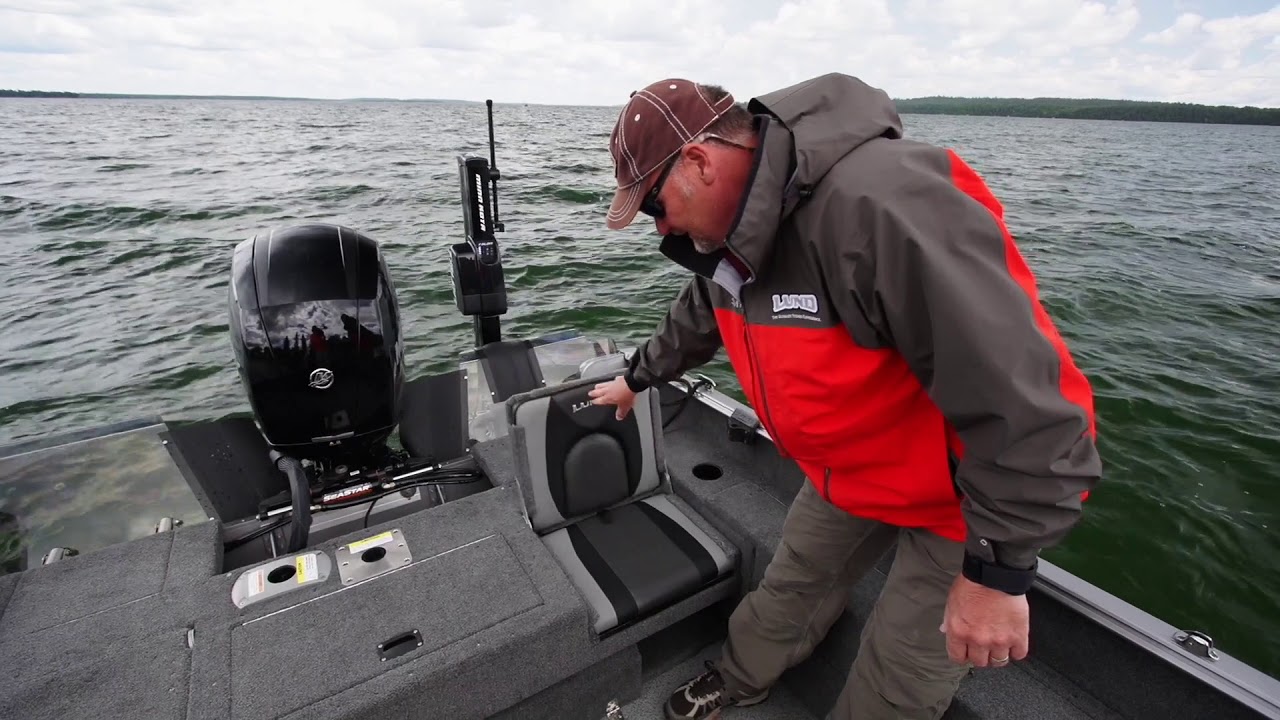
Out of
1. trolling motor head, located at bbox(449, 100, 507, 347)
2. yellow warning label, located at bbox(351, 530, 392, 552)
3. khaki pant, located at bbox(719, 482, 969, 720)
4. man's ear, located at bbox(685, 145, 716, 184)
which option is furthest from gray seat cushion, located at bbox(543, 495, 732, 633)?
trolling motor head, located at bbox(449, 100, 507, 347)

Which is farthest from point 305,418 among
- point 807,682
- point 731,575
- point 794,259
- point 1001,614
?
point 1001,614

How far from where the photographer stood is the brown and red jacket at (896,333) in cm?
99

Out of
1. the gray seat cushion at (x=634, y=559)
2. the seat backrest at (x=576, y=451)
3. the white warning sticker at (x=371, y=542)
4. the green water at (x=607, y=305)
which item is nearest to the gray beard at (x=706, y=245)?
the seat backrest at (x=576, y=451)

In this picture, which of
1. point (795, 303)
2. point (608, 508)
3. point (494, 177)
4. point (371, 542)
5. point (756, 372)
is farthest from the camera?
point (494, 177)

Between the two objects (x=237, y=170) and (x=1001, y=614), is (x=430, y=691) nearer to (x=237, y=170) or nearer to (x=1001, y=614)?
(x=1001, y=614)

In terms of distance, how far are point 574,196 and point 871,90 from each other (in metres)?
12.8

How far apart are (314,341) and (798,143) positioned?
1935mm

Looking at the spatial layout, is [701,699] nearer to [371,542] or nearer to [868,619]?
[868,619]

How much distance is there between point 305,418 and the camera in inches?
92.0

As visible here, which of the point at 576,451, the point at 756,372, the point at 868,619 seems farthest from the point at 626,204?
the point at 868,619

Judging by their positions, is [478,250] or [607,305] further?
[607,305]

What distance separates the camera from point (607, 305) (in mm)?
7691

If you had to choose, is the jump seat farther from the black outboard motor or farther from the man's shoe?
the black outboard motor

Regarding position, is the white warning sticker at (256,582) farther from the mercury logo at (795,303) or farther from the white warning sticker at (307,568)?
the mercury logo at (795,303)
